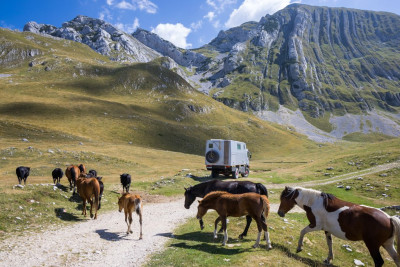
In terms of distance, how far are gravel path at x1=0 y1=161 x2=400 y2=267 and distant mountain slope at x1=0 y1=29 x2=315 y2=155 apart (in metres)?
59.7

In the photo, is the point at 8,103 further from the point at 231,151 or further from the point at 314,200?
the point at 314,200

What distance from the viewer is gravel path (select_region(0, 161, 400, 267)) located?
387 inches

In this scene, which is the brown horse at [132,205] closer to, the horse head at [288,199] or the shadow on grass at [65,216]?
the shadow on grass at [65,216]

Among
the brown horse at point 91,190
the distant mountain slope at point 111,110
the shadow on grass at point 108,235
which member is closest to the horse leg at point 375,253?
the shadow on grass at point 108,235

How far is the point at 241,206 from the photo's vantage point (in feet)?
38.2

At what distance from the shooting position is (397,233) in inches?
353

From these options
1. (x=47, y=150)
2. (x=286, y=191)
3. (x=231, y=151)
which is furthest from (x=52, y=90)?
(x=286, y=191)

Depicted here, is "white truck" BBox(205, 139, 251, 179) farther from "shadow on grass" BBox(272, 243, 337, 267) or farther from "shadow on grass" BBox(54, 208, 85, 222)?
"shadow on grass" BBox(272, 243, 337, 267)

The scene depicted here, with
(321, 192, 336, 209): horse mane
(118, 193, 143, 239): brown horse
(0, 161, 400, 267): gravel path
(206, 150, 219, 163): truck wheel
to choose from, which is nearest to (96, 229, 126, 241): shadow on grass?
(0, 161, 400, 267): gravel path

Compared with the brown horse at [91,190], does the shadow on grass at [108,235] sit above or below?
below

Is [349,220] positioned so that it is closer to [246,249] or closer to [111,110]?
[246,249]

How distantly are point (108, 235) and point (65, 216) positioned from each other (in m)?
4.74

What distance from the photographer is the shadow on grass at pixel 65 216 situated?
51.5ft

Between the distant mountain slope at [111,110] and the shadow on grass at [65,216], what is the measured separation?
55853 millimetres
